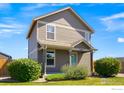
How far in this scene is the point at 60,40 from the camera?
2533cm

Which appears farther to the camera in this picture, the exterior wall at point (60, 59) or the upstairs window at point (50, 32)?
the exterior wall at point (60, 59)

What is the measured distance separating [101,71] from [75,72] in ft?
15.8

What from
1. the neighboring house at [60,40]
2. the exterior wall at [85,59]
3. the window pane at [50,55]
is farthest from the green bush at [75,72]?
the exterior wall at [85,59]

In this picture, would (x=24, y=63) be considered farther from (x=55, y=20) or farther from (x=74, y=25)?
(x=74, y=25)

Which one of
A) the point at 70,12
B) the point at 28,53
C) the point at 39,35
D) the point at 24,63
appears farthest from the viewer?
the point at 28,53

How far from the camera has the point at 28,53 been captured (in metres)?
30.2

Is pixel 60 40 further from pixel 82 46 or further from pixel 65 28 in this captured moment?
pixel 82 46

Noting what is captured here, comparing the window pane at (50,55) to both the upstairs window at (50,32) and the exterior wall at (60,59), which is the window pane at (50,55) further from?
the upstairs window at (50,32)

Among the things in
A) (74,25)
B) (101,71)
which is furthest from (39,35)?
(101,71)

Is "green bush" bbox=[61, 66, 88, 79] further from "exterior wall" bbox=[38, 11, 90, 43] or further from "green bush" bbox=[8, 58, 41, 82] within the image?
"exterior wall" bbox=[38, 11, 90, 43]

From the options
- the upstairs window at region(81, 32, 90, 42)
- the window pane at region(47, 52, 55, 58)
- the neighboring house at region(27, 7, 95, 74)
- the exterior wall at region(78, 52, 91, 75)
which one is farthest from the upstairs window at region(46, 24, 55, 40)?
the upstairs window at region(81, 32, 90, 42)

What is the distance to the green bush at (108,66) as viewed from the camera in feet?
78.2

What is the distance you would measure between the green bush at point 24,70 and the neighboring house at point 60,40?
117 inches

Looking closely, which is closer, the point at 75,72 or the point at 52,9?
the point at 75,72
